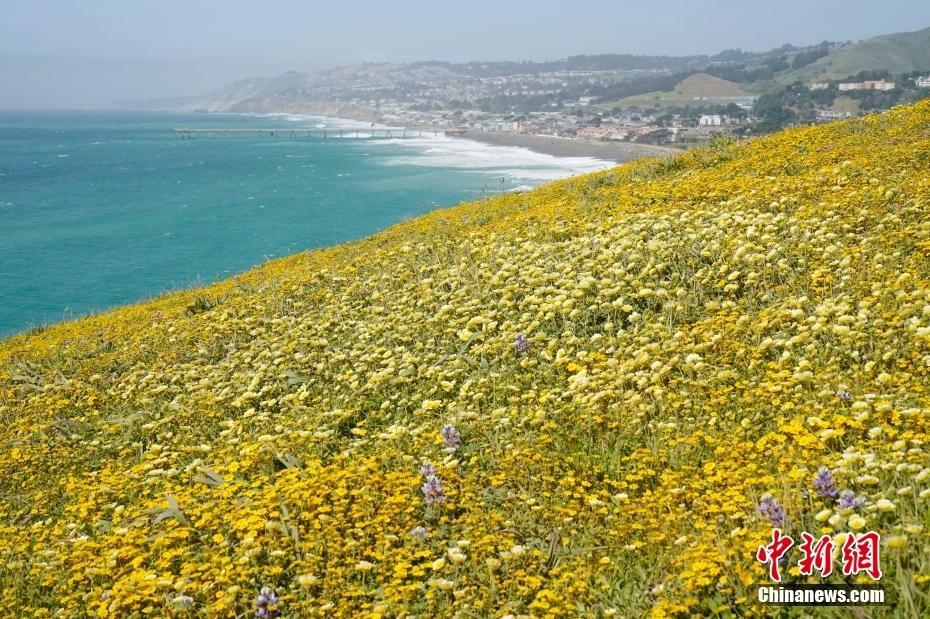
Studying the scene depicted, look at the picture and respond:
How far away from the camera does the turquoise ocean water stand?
5473 cm

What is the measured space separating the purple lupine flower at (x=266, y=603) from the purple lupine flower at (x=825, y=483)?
4.01 m

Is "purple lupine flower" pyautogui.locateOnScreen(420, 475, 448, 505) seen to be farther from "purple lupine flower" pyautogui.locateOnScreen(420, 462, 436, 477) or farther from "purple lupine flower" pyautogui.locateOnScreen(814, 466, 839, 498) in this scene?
"purple lupine flower" pyautogui.locateOnScreen(814, 466, 839, 498)

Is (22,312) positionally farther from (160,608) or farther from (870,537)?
(870,537)

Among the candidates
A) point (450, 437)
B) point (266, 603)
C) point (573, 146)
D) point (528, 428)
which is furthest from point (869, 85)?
point (266, 603)

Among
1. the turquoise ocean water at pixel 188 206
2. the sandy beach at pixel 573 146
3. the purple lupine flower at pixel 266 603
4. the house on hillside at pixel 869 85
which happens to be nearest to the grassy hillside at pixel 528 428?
the purple lupine flower at pixel 266 603

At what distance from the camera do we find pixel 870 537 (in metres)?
4.45

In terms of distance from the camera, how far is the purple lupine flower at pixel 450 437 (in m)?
7.00

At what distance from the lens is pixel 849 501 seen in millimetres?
4715

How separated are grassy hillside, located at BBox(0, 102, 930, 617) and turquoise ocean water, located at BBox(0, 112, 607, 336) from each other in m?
10.9

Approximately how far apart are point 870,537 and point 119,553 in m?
5.74

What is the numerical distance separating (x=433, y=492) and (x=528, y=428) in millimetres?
1415

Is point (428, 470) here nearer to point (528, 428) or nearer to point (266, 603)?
point (528, 428)

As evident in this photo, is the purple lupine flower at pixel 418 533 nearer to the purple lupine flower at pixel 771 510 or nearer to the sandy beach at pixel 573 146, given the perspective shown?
the purple lupine flower at pixel 771 510

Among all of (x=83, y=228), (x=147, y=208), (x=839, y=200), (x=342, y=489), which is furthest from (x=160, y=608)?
(x=147, y=208)
